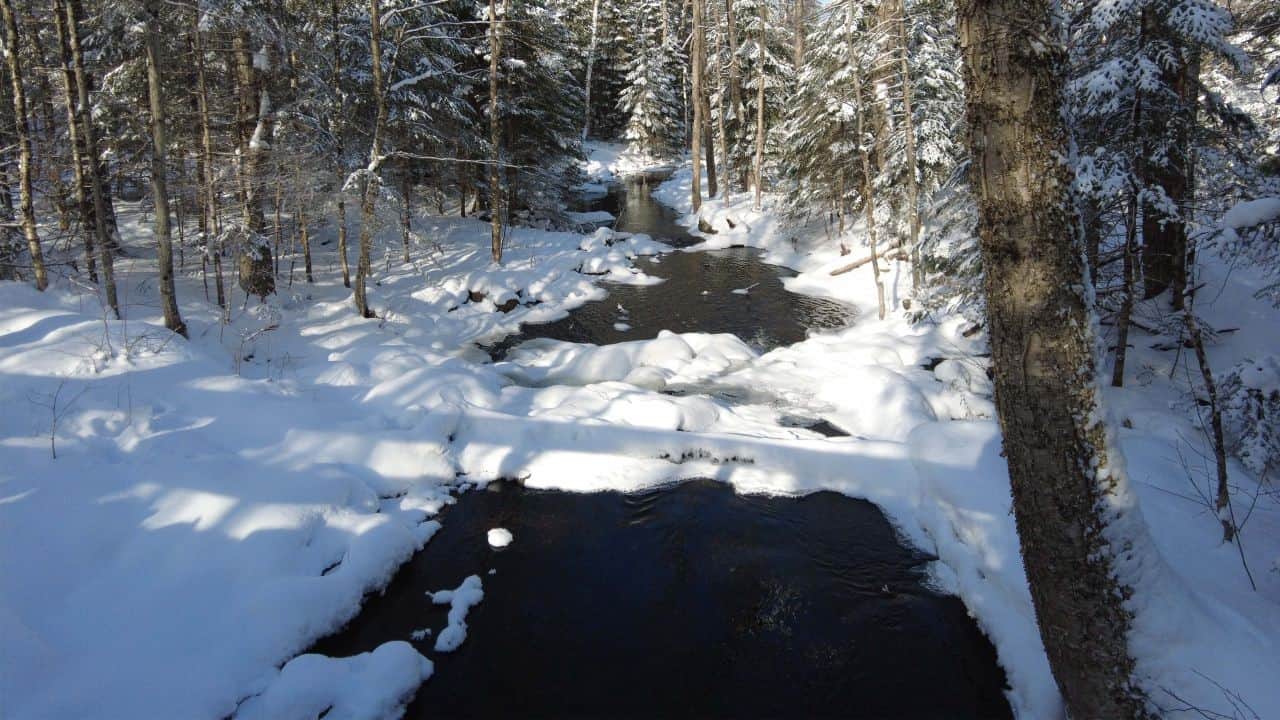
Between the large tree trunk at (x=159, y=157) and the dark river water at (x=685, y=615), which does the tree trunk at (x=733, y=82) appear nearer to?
the large tree trunk at (x=159, y=157)

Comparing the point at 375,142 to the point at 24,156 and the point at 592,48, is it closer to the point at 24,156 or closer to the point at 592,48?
the point at 24,156

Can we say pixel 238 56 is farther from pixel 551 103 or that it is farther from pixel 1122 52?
pixel 1122 52

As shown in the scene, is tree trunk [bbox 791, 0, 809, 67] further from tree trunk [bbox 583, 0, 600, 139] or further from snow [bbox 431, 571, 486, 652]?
snow [bbox 431, 571, 486, 652]

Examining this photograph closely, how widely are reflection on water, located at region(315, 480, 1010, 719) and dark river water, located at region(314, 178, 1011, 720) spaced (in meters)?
0.01

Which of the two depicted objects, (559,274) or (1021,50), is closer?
(1021,50)

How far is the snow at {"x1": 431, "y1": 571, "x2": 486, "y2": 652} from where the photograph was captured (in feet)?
15.9

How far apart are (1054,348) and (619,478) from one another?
208 inches

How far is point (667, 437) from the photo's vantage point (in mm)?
7723

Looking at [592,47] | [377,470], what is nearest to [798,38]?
[592,47]

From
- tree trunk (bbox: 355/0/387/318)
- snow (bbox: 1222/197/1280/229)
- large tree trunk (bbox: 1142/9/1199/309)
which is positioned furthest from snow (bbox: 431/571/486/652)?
tree trunk (bbox: 355/0/387/318)

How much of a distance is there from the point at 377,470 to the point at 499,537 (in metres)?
1.81

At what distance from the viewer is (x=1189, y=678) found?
2789 millimetres

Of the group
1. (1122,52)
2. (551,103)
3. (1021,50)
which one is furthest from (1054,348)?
(551,103)

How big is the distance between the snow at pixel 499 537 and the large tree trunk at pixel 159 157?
651cm
